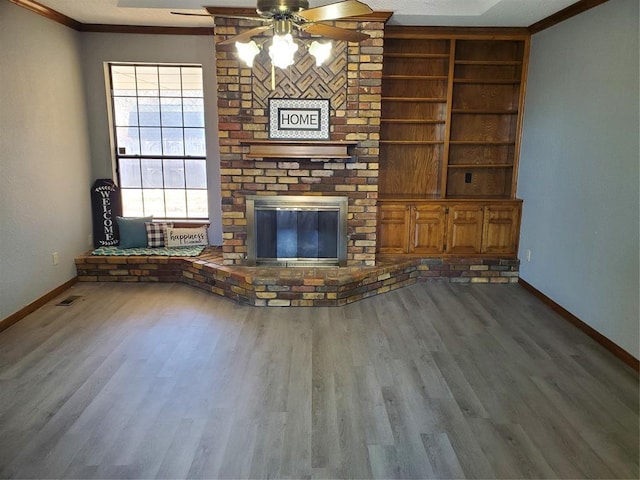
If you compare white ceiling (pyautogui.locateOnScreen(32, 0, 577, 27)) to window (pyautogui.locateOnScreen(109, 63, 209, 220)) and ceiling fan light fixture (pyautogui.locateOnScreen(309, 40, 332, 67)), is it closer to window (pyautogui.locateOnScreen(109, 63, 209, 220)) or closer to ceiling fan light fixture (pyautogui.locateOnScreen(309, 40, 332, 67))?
window (pyautogui.locateOnScreen(109, 63, 209, 220))

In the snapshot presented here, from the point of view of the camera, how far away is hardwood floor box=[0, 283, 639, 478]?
7.96 feet

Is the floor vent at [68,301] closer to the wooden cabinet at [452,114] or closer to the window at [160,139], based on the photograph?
the window at [160,139]

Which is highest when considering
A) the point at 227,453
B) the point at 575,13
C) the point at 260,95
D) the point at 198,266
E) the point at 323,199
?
the point at 575,13

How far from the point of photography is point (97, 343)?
3730mm

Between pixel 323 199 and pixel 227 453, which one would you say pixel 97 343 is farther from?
pixel 323 199

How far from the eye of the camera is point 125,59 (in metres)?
5.31

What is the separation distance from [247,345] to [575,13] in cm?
399

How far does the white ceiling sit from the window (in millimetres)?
645

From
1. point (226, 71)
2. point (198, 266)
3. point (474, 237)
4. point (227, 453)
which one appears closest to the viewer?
point (227, 453)

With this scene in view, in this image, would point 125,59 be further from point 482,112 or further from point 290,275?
point 482,112

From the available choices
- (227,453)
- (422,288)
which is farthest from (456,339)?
(227,453)

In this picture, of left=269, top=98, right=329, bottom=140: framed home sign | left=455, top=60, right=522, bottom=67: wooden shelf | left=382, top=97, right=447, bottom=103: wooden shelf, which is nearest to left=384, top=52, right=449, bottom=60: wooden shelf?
left=455, top=60, right=522, bottom=67: wooden shelf

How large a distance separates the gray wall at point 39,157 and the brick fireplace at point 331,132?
5.43 ft

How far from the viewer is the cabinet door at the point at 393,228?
5.30m
